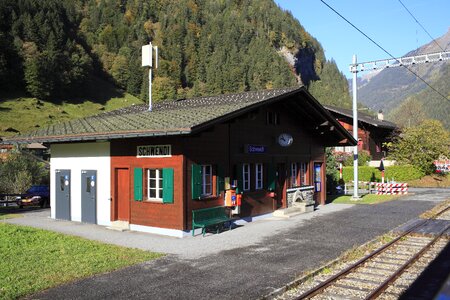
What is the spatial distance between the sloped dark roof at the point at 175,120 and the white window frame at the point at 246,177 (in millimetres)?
2356

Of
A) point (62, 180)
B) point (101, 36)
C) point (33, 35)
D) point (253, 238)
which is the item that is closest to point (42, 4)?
point (33, 35)

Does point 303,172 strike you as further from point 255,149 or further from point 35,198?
point 35,198

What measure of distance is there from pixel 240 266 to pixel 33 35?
104865 millimetres

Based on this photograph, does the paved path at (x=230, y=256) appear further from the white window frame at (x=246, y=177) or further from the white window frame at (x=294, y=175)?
the white window frame at (x=294, y=175)

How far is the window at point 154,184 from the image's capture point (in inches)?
543

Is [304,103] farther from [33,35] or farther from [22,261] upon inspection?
[33,35]

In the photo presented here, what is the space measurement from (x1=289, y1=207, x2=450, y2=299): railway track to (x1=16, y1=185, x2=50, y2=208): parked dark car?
1719cm

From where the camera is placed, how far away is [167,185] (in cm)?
1327

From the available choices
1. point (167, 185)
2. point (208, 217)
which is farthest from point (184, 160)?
point (208, 217)

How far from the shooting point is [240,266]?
956 centimetres

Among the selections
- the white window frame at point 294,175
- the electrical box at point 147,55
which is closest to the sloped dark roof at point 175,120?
the electrical box at point 147,55

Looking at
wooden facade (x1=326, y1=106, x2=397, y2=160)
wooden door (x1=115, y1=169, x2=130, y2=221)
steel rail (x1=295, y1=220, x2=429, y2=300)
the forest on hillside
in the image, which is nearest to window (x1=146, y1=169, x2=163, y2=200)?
wooden door (x1=115, y1=169, x2=130, y2=221)

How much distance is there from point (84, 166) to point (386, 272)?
11126 millimetres

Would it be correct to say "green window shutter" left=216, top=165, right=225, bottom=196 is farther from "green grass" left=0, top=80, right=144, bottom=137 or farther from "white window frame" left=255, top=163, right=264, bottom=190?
"green grass" left=0, top=80, right=144, bottom=137
